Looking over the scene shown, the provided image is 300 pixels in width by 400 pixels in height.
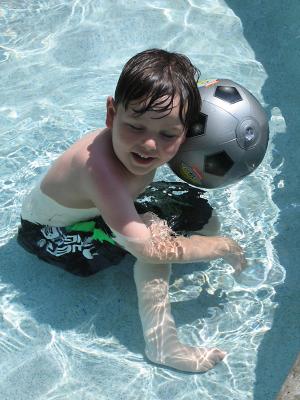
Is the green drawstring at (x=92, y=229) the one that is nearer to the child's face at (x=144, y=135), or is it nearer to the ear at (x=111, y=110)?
the child's face at (x=144, y=135)

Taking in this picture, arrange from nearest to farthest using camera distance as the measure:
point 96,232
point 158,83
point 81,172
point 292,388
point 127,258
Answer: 1. point 292,388
2. point 158,83
3. point 81,172
4. point 96,232
5. point 127,258

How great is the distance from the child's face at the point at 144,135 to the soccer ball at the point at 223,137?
0.20 m

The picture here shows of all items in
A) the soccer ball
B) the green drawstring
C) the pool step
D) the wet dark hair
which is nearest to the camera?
the pool step

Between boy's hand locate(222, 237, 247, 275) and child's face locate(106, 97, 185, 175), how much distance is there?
2.39 feet

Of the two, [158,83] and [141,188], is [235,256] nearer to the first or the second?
[141,188]

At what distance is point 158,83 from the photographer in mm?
3299

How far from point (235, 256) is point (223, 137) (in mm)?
762

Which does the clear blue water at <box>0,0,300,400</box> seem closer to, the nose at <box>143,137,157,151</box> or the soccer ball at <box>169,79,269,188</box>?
the soccer ball at <box>169,79,269,188</box>

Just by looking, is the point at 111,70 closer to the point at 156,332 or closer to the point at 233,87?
the point at 233,87

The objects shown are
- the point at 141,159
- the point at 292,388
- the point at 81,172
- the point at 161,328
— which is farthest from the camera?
the point at 161,328

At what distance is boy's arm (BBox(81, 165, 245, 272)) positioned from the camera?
3529mm

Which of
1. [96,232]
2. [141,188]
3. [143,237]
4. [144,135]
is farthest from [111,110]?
[96,232]

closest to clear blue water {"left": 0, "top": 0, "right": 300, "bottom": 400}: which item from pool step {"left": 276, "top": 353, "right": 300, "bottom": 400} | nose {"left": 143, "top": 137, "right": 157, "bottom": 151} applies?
pool step {"left": 276, "top": 353, "right": 300, "bottom": 400}

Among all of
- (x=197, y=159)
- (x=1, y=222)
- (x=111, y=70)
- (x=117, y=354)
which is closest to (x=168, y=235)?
(x=197, y=159)
